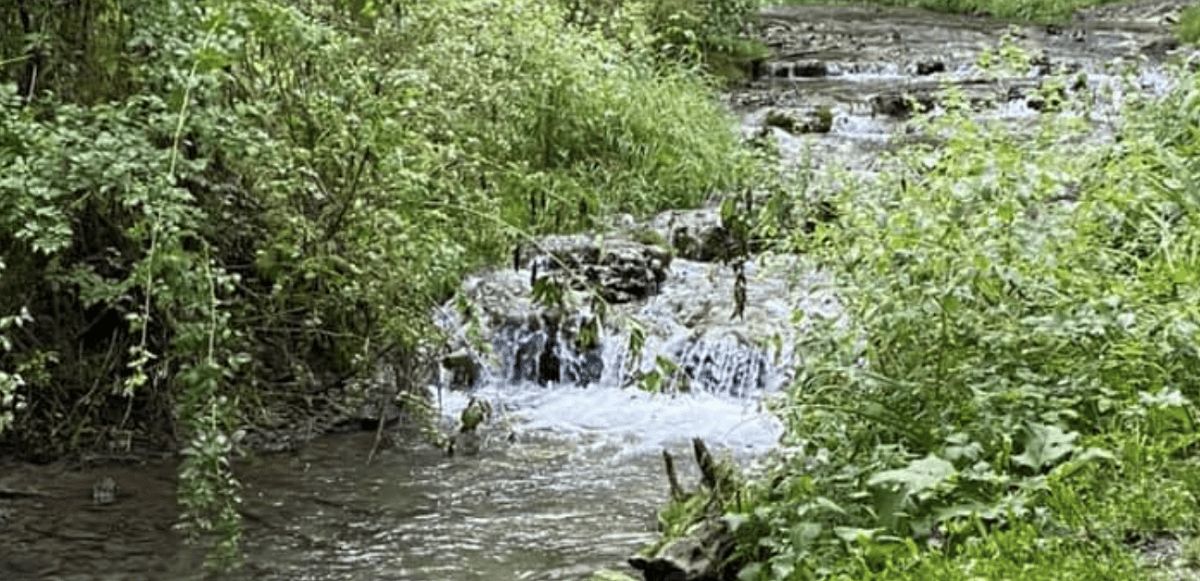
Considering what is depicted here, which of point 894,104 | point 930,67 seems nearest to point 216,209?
point 894,104

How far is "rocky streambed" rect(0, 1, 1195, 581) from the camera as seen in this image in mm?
5289

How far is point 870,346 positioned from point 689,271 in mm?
4870

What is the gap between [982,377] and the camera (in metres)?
4.11

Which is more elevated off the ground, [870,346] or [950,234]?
[950,234]

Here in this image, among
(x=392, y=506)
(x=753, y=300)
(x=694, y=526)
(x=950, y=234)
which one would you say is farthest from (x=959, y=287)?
(x=753, y=300)

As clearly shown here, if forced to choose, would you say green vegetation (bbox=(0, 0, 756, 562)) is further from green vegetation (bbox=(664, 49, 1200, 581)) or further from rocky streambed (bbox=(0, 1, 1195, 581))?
green vegetation (bbox=(664, 49, 1200, 581))

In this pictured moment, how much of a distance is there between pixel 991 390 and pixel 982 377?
0.28ft

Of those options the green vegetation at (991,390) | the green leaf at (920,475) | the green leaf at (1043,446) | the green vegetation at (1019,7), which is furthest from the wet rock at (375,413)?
the green vegetation at (1019,7)

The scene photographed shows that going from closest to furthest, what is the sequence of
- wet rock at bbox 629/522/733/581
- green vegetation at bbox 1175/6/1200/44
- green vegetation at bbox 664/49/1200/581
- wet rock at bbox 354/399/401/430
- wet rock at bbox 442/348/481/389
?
1. green vegetation at bbox 664/49/1200/581
2. wet rock at bbox 629/522/733/581
3. wet rock at bbox 354/399/401/430
4. wet rock at bbox 442/348/481/389
5. green vegetation at bbox 1175/6/1200/44

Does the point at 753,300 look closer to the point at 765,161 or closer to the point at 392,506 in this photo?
the point at 765,161

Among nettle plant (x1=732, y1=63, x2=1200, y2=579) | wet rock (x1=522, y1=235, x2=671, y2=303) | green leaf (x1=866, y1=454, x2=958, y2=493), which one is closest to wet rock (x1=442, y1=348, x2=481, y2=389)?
wet rock (x1=522, y1=235, x2=671, y2=303)

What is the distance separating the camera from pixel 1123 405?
3.89 metres

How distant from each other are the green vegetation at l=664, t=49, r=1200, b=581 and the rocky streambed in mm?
385

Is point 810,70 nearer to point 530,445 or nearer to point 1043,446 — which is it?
point 530,445
